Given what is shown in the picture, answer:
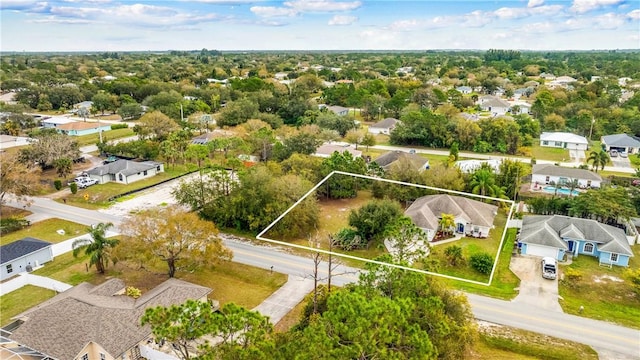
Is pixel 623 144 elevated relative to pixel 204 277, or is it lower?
elevated

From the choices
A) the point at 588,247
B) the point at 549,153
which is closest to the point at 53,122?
the point at 549,153

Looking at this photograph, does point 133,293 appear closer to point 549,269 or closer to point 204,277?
point 204,277

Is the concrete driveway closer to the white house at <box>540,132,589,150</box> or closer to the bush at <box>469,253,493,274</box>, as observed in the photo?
the bush at <box>469,253,493,274</box>

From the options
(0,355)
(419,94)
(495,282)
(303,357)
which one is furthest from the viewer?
(419,94)

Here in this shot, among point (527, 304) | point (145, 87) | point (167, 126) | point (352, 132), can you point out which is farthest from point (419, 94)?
point (527, 304)

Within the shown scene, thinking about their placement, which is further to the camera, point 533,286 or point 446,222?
point 533,286

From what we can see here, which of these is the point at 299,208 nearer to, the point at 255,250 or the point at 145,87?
the point at 255,250
